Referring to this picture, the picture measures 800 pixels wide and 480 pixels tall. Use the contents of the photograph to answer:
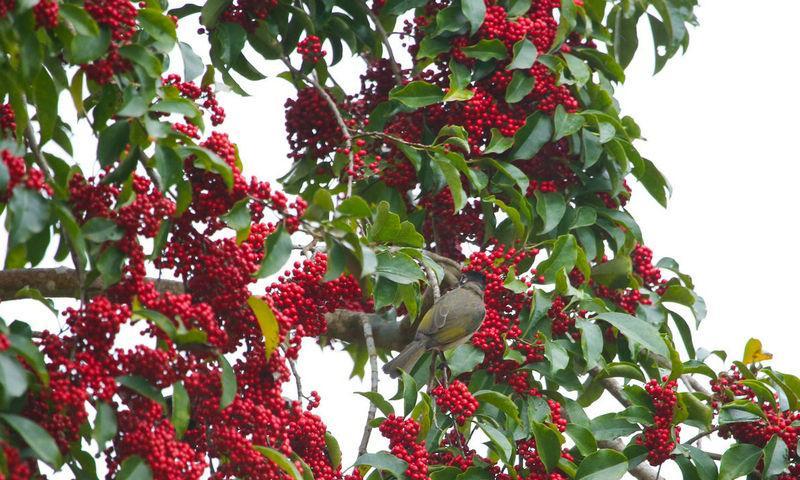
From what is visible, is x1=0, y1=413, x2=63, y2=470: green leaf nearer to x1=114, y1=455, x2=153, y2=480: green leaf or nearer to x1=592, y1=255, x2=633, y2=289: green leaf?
x1=114, y1=455, x2=153, y2=480: green leaf

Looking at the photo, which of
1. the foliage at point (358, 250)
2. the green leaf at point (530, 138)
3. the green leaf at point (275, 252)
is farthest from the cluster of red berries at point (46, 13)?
the green leaf at point (530, 138)

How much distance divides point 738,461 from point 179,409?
2.03 m

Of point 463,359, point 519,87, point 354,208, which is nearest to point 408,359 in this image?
point 463,359

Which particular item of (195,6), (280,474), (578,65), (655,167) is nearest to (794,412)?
(655,167)

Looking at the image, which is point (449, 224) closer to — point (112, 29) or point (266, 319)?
point (266, 319)

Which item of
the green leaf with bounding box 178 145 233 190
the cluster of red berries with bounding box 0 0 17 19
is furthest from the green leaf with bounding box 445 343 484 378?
the cluster of red berries with bounding box 0 0 17 19

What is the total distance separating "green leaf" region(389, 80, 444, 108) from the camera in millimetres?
3969

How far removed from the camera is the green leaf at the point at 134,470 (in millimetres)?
2265

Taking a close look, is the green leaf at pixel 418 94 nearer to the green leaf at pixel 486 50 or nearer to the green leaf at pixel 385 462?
the green leaf at pixel 486 50

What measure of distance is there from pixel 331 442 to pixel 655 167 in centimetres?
196

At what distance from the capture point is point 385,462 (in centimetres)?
316

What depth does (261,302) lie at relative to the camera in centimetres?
260

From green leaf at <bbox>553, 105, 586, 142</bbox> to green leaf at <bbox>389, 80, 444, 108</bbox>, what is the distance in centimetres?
44

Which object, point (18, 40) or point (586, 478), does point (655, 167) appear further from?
point (18, 40)
